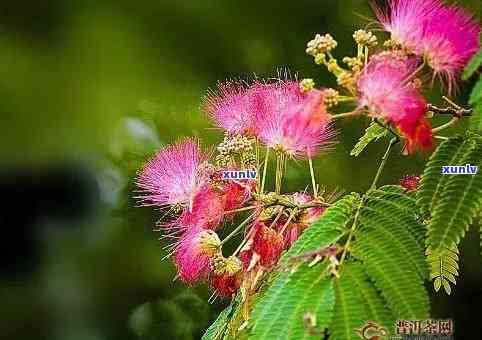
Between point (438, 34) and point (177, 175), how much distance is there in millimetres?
407

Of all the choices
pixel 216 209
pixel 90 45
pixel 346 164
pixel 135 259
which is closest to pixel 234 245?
pixel 216 209

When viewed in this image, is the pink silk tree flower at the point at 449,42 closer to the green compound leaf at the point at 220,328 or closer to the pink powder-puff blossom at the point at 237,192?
the pink powder-puff blossom at the point at 237,192

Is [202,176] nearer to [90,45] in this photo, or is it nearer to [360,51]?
[360,51]

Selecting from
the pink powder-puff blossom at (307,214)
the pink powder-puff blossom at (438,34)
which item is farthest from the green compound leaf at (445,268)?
the pink powder-puff blossom at (438,34)

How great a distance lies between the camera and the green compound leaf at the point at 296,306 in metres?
0.88

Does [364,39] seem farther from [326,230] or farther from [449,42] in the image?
[326,230]

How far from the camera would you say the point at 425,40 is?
1.02m

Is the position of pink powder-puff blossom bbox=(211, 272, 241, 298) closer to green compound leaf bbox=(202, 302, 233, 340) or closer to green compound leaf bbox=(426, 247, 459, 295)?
green compound leaf bbox=(202, 302, 233, 340)

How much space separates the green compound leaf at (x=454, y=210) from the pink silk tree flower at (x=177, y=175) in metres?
0.35

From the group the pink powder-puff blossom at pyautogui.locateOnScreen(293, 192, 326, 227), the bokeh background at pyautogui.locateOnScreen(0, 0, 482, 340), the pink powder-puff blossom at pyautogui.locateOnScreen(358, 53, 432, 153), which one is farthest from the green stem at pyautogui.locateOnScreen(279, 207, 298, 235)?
the bokeh background at pyautogui.locateOnScreen(0, 0, 482, 340)

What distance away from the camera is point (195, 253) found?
1165 mm

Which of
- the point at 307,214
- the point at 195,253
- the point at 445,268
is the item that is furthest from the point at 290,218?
the point at 445,268

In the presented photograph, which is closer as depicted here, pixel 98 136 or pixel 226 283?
pixel 226 283

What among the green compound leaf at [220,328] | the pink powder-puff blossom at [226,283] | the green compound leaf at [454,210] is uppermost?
the green compound leaf at [454,210]
